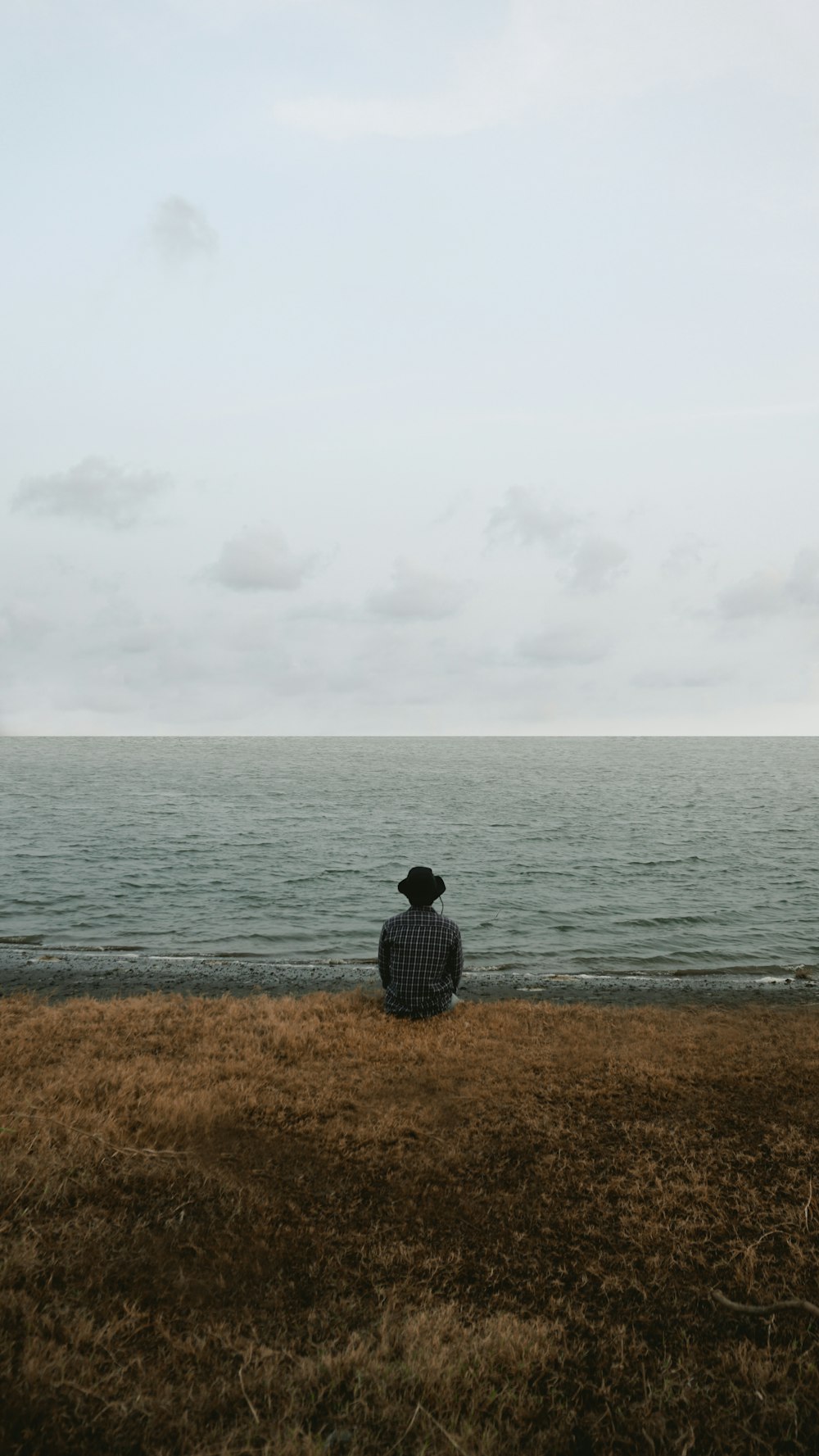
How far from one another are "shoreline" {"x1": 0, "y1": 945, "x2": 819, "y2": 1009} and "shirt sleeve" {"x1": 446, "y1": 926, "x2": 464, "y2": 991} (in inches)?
120

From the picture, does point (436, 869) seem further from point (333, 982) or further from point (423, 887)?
point (423, 887)

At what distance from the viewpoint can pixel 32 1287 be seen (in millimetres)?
4336

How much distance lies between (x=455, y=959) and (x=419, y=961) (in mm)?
543

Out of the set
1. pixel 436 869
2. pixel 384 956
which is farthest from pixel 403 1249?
pixel 436 869

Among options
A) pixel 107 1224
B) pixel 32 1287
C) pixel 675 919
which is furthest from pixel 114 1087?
pixel 675 919

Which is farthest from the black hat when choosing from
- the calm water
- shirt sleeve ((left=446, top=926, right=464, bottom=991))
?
the calm water

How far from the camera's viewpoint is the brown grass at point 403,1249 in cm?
363

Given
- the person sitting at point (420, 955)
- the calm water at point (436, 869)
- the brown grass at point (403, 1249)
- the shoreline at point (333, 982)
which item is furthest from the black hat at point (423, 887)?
the calm water at point (436, 869)

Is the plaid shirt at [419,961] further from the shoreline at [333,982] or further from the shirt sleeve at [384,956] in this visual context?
the shoreline at [333,982]

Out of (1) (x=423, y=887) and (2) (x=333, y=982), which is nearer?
(1) (x=423, y=887)

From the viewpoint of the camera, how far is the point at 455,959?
36.1 feet

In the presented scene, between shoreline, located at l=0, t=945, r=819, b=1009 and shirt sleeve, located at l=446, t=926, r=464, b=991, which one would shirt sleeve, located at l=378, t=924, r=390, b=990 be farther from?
shoreline, located at l=0, t=945, r=819, b=1009

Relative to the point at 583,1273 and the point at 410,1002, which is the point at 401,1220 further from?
the point at 410,1002

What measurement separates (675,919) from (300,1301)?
20374 millimetres
